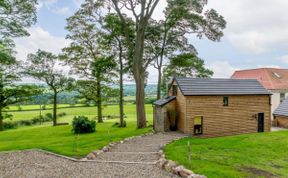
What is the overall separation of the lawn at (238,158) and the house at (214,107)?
16.1ft

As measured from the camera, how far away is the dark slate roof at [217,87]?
21.2m

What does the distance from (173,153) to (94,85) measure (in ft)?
76.7

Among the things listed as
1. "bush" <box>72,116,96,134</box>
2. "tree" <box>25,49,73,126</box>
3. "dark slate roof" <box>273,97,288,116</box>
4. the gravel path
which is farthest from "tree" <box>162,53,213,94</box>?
the gravel path

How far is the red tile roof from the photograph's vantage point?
33062 mm

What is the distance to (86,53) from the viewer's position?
33.7 metres

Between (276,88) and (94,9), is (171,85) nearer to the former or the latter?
(94,9)

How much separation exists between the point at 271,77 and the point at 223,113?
15.9 m

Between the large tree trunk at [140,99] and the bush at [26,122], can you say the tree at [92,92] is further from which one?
the bush at [26,122]

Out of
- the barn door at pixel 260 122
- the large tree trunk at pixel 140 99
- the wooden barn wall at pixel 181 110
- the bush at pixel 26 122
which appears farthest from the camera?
the bush at pixel 26 122

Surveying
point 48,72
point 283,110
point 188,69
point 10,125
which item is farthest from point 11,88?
point 283,110

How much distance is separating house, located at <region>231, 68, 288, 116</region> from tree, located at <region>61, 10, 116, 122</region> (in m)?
18.3

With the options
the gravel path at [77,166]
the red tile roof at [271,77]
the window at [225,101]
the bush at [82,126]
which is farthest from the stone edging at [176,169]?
the red tile roof at [271,77]

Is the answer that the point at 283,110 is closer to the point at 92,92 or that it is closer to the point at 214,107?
the point at 214,107

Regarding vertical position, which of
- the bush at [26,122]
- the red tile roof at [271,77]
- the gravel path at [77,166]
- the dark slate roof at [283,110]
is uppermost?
the red tile roof at [271,77]
